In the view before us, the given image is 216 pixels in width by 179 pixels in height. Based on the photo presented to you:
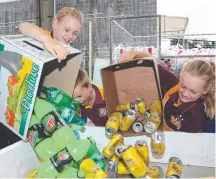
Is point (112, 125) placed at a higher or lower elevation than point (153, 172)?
higher

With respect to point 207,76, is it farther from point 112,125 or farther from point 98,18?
point 98,18

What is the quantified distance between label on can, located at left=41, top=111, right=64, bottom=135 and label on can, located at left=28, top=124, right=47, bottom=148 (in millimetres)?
24

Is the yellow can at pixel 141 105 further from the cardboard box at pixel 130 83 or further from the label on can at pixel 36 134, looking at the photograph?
the label on can at pixel 36 134

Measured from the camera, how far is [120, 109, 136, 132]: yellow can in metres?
1.23

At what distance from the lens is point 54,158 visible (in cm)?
100

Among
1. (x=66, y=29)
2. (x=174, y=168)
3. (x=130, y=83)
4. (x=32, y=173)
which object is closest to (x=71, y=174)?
(x=32, y=173)

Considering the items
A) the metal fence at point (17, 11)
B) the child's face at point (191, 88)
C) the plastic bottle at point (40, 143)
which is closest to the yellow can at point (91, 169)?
→ the plastic bottle at point (40, 143)

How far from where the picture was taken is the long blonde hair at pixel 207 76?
1.23 m

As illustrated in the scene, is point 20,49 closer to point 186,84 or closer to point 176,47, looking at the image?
point 186,84

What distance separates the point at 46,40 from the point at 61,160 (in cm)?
50

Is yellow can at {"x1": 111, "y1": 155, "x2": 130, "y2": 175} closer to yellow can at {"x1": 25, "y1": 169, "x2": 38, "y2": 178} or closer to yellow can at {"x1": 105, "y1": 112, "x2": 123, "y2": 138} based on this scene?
yellow can at {"x1": 105, "y1": 112, "x2": 123, "y2": 138}

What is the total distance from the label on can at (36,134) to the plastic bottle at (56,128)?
0.02 meters

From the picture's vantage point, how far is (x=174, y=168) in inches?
41.6

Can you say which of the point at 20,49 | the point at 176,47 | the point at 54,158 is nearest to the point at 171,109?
the point at 54,158
